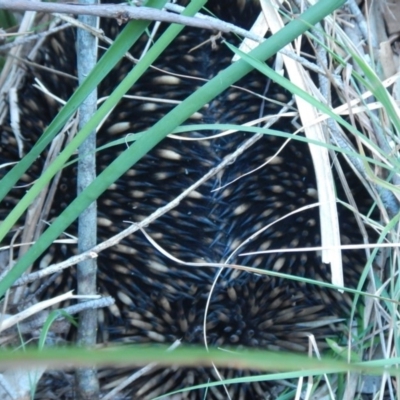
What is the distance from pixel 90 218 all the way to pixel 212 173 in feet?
0.82

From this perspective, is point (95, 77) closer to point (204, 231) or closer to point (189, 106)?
point (189, 106)

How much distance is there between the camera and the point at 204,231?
1.41 metres

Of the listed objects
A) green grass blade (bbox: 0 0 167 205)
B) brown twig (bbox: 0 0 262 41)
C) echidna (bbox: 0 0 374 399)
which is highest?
brown twig (bbox: 0 0 262 41)

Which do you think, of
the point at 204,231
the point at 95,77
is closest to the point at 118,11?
the point at 95,77

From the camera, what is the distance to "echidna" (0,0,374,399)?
→ 141 cm

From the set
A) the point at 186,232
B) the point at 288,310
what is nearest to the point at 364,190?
the point at 288,310

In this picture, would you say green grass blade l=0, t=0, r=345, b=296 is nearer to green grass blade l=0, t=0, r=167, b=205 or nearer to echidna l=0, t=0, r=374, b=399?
green grass blade l=0, t=0, r=167, b=205

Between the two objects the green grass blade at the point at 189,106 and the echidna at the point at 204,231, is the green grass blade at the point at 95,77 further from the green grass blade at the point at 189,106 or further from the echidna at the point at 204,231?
the echidna at the point at 204,231

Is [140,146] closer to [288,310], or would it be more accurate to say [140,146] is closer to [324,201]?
[324,201]

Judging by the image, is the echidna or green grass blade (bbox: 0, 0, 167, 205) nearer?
green grass blade (bbox: 0, 0, 167, 205)

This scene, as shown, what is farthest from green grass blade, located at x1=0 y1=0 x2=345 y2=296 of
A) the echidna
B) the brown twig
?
the echidna

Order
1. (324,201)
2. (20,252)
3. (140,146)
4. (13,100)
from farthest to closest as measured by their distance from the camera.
A: (13,100), (20,252), (324,201), (140,146)

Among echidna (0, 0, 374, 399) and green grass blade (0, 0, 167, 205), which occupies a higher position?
green grass blade (0, 0, 167, 205)

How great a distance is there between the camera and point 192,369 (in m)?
1.45
